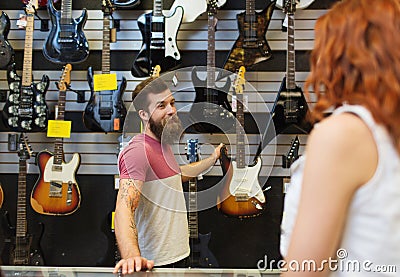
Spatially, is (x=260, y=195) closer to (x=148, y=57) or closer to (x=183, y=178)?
(x=183, y=178)

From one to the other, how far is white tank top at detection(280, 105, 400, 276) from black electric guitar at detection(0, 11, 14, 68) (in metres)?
2.73

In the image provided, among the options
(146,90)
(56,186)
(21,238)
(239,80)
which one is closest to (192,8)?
(239,80)

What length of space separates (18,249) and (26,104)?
2.80 ft

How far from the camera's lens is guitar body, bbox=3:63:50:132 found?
319 cm

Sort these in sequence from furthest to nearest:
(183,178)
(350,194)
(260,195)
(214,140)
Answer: (214,140), (260,195), (183,178), (350,194)

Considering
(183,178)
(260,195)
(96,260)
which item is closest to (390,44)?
(183,178)

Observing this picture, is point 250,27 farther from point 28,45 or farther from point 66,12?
point 28,45

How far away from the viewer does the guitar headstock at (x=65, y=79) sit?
10.6 feet

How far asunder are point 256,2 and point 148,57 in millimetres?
778

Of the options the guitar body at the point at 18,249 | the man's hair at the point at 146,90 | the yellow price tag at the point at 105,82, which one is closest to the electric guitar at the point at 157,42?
the yellow price tag at the point at 105,82

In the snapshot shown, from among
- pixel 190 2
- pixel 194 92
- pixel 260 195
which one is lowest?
pixel 260 195

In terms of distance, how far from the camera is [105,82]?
3.17 m

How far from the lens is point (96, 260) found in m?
3.34

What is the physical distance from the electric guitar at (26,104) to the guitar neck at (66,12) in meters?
0.35
